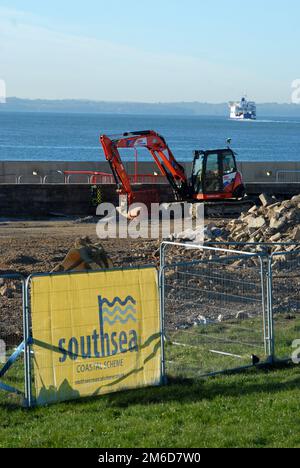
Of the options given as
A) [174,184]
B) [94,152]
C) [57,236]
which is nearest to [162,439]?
[57,236]

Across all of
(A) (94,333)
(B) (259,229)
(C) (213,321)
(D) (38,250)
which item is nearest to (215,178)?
(B) (259,229)

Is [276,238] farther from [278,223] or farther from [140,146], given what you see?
[140,146]

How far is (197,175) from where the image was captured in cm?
3338

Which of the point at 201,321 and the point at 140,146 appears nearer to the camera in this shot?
the point at 201,321

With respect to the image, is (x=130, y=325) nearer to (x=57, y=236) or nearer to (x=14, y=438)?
(x=14, y=438)

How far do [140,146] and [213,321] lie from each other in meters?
20.7

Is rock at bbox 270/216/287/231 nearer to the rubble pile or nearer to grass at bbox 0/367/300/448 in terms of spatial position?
the rubble pile

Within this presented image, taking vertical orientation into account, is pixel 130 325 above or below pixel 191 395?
above

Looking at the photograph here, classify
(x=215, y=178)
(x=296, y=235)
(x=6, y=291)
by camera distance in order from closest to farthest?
(x=6, y=291) < (x=296, y=235) < (x=215, y=178)

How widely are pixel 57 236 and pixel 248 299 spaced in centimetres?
1612

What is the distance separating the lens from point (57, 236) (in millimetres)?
28094

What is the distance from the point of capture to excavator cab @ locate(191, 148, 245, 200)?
33219mm

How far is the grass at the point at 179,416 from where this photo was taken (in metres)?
8.36
